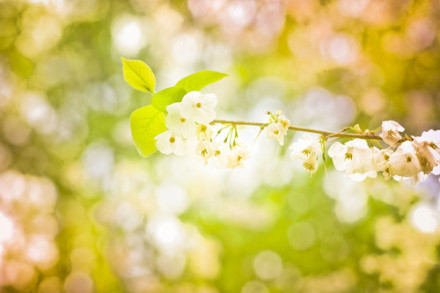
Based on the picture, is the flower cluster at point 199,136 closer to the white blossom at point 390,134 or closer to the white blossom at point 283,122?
the white blossom at point 283,122

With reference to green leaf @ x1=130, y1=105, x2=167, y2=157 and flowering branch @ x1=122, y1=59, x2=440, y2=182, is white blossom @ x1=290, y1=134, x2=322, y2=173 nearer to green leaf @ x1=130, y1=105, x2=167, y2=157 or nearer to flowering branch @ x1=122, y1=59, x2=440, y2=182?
flowering branch @ x1=122, y1=59, x2=440, y2=182

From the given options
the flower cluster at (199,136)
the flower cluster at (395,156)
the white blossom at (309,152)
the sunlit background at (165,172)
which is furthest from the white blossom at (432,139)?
the sunlit background at (165,172)

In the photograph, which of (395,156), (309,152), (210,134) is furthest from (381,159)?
(210,134)

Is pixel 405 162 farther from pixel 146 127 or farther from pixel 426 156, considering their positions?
pixel 146 127

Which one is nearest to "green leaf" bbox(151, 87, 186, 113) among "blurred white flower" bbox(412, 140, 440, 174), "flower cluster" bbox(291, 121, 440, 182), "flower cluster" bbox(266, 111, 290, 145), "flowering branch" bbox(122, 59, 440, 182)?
"flowering branch" bbox(122, 59, 440, 182)

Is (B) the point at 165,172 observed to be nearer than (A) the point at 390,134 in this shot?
No

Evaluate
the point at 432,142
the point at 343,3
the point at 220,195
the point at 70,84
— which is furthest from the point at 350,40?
the point at 70,84

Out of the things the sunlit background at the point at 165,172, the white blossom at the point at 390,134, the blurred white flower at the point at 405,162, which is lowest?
the blurred white flower at the point at 405,162
